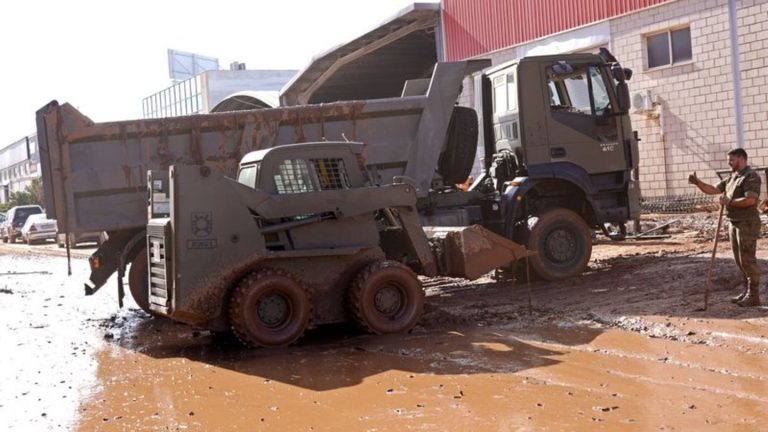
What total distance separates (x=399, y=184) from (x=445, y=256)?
1.17 metres

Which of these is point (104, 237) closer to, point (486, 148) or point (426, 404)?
point (486, 148)

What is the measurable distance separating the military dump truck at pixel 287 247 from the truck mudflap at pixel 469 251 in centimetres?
2

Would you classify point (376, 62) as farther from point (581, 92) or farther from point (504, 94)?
point (581, 92)

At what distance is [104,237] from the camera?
11.9 m

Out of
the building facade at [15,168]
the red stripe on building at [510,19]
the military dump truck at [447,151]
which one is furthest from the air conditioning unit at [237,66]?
the military dump truck at [447,151]

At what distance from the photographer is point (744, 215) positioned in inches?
358

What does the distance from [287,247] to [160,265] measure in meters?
1.36

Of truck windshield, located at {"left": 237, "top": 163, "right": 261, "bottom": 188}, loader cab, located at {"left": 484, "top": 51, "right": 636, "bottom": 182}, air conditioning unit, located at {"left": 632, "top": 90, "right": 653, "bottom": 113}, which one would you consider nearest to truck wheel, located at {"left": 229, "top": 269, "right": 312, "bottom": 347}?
truck windshield, located at {"left": 237, "top": 163, "right": 261, "bottom": 188}

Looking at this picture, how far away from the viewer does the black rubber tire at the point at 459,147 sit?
1282 cm

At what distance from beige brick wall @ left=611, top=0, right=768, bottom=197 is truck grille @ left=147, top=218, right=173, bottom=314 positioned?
1268 cm

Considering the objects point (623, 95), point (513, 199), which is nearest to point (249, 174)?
point (513, 199)

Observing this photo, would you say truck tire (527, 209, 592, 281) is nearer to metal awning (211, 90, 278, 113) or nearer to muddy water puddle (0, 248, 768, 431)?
muddy water puddle (0, 248, 768, 431)

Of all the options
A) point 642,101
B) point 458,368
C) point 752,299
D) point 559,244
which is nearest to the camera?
point 458,368

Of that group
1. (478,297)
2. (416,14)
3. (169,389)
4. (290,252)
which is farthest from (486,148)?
(416,14)
